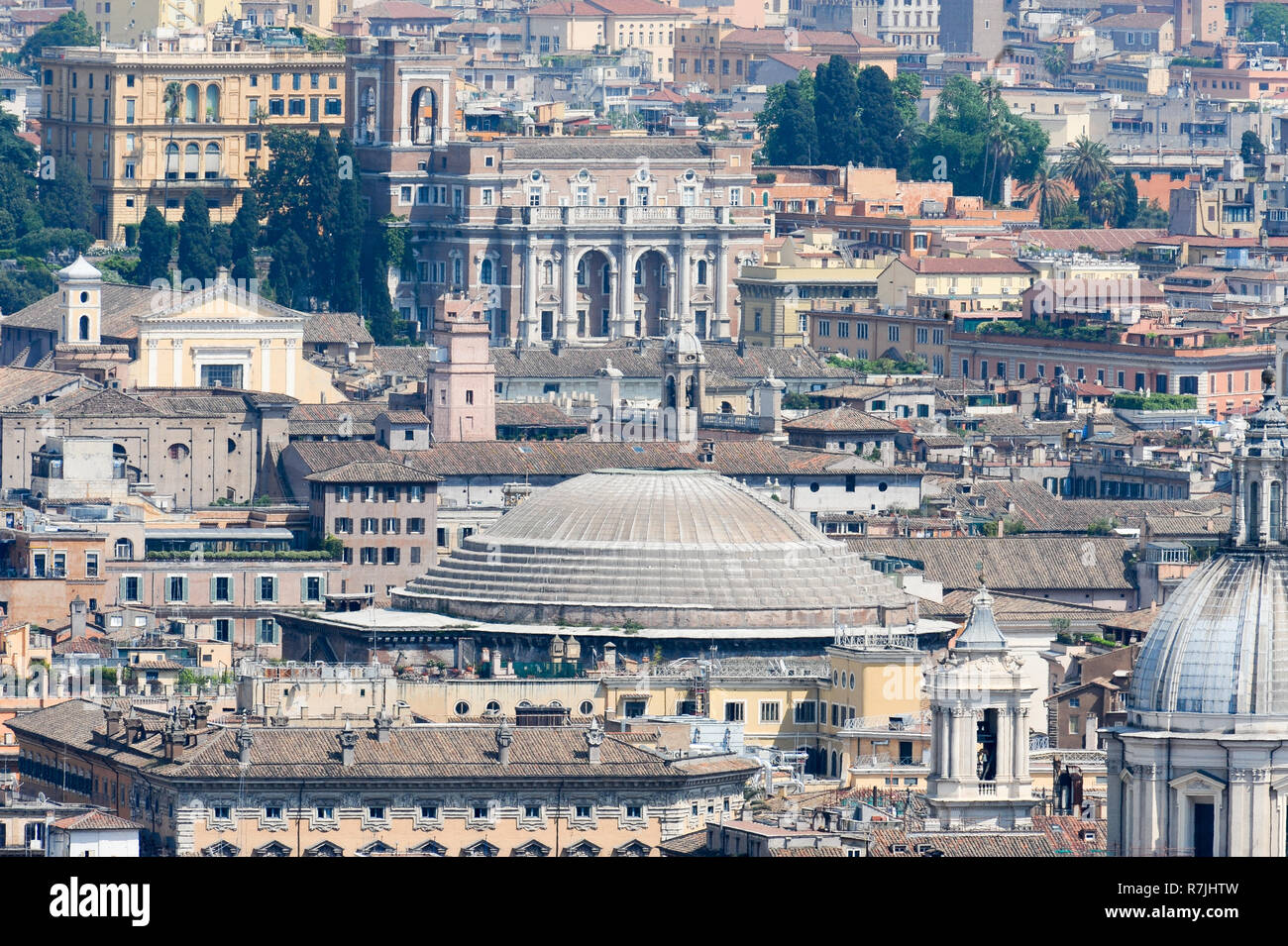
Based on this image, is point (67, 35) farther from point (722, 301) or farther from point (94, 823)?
point (94, 823)

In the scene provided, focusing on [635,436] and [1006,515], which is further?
[635,436]

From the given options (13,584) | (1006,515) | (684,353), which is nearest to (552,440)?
(684,353)

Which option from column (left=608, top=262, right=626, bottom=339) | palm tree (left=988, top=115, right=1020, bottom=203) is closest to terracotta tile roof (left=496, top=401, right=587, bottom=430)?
column (left=608, top=262, right=626, bottom=339)

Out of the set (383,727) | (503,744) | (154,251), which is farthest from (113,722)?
(154,251)

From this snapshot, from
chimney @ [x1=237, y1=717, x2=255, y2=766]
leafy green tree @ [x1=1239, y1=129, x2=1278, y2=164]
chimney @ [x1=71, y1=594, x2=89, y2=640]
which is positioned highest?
leafy green tree @ [x1=1239, y1=129, x2=1278, y2=164]

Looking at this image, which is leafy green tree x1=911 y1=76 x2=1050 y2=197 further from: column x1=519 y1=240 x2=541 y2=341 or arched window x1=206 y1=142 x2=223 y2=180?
arched window x1=206 y1=142 x2=223 y2=180

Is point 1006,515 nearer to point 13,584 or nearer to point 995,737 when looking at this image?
point 13,584
